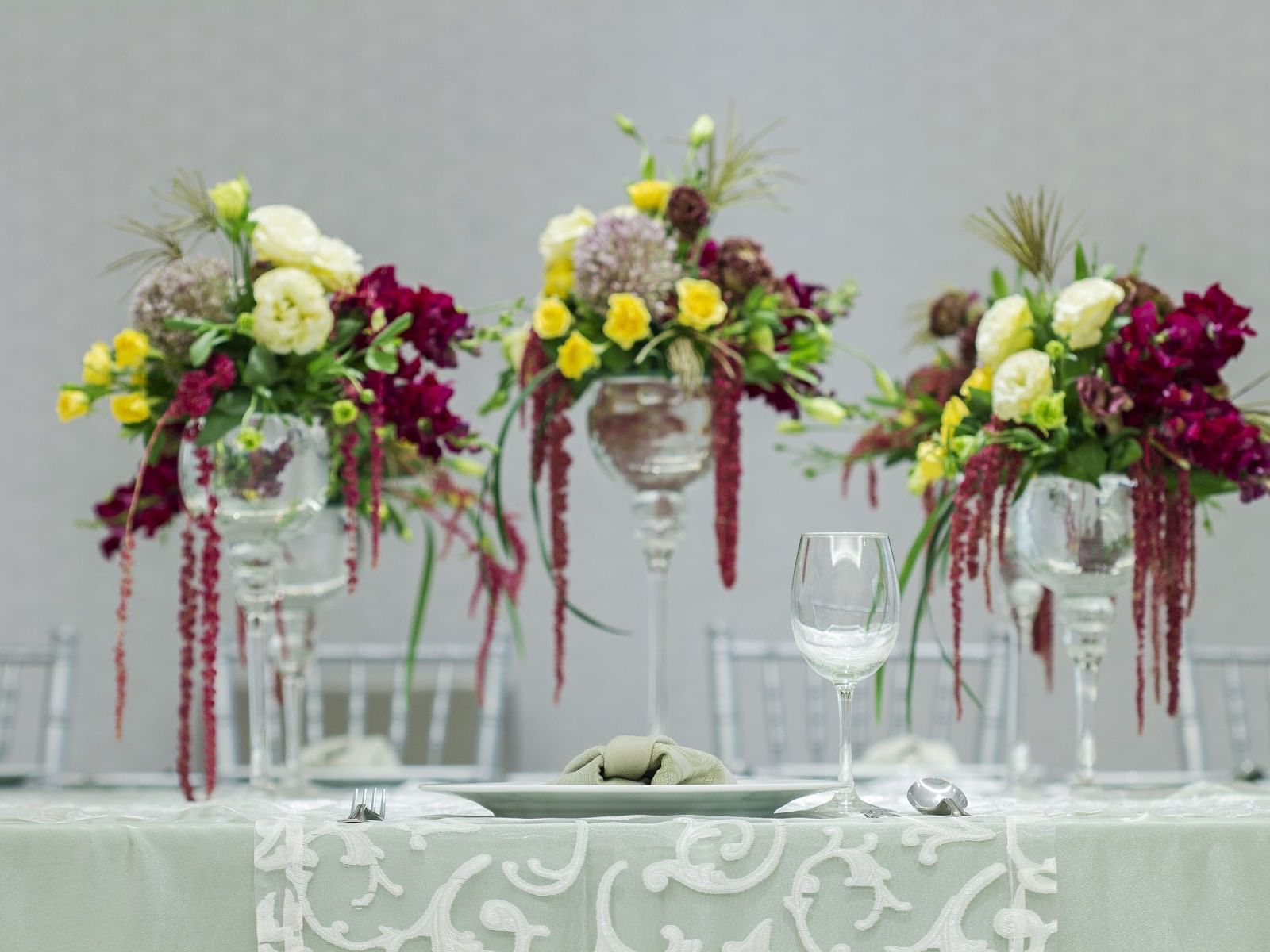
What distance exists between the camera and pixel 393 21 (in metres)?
3.35

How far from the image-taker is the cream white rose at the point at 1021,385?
3.82 ft

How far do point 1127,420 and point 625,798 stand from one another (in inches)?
23.2

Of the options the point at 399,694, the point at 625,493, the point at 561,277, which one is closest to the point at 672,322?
the point at 561,277

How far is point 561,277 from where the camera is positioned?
57.3 inches

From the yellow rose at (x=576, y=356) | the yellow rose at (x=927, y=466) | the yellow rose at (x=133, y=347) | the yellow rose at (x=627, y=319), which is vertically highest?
the yellow rose at (x=627, y=319)

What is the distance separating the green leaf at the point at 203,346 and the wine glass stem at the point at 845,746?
0.63 metres

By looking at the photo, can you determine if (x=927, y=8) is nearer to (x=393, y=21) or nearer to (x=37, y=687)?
(x=393, y=21)

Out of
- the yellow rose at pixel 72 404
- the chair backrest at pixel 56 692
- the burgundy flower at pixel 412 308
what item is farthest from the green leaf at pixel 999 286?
the chair backrest at pixel 56 692

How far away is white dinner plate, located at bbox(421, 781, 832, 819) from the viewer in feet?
2.53

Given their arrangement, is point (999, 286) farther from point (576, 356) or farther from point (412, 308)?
point (412, 308)

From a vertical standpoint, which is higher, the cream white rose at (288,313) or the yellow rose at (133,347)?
the cream white rose at (288,313)

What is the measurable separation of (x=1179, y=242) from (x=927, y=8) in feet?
2.59

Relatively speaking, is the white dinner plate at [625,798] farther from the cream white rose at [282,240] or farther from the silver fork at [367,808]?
the cream white rose at [282,240]

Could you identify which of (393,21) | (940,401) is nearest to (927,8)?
(393,21)
